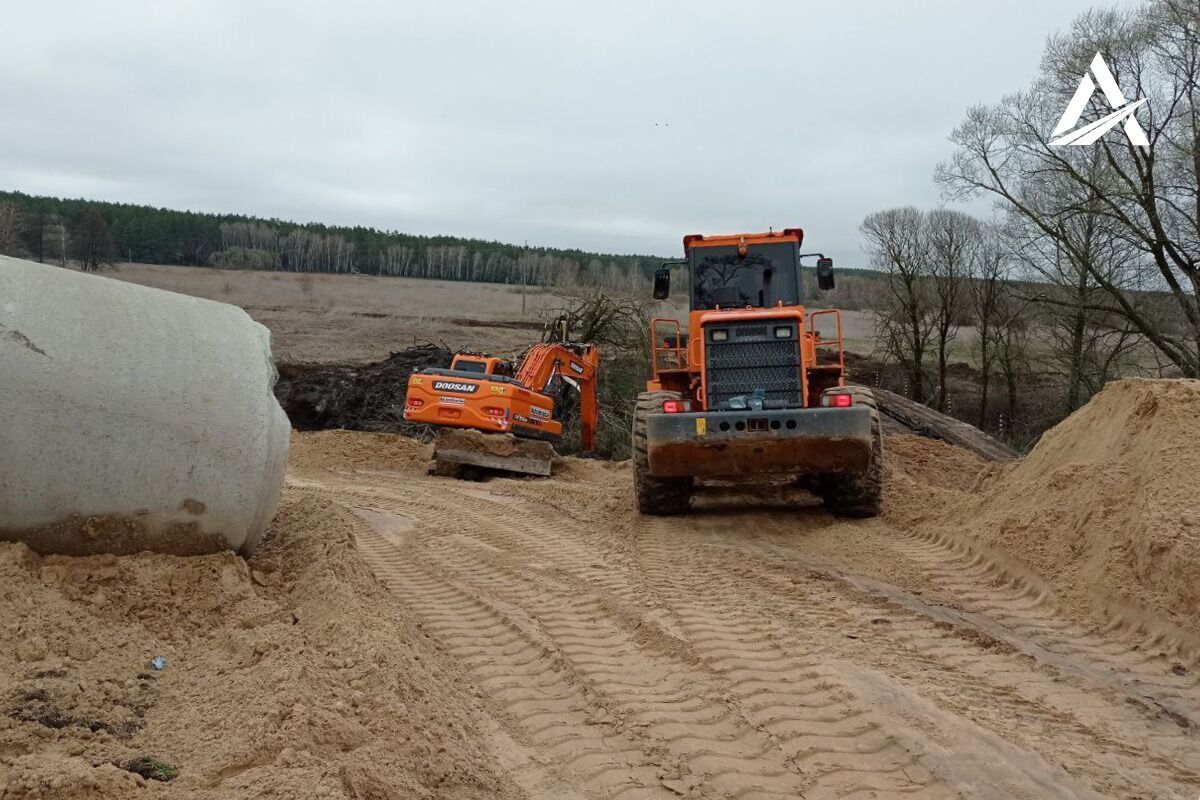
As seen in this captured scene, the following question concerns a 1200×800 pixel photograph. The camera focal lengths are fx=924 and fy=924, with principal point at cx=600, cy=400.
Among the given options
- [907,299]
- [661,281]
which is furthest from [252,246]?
[661,281]

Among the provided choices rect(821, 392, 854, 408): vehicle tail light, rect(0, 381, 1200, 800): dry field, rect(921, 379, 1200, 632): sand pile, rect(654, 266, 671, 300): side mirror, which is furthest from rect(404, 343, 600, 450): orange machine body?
rect(921, 379, 1200, 632): sand pile

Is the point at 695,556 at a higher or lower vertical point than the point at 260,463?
lower

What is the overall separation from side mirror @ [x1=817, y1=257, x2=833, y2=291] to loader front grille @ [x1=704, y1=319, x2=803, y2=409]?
3.67ft

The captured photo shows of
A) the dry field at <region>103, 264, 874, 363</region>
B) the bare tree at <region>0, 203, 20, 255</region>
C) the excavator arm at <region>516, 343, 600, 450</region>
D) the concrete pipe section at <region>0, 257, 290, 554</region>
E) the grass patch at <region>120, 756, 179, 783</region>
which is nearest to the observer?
the grass patch at <region>120, 756, 179, 783</region>

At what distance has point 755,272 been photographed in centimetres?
1057

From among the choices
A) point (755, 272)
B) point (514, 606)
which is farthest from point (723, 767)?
point (755, 272)

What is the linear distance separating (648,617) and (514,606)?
88 cm

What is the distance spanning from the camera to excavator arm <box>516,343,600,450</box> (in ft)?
48.7

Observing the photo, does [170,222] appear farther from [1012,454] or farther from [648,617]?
[648,617]

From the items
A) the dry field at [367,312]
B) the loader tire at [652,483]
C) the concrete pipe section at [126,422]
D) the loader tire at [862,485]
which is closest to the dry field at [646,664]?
the concrete pipe section at [126,422]

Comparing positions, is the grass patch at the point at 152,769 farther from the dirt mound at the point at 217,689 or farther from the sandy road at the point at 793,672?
the sandy road at the point at 793,672

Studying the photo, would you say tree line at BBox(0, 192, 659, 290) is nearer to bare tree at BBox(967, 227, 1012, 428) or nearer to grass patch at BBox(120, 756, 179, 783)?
bare tree at BBox(967, 227, 1012, 428)

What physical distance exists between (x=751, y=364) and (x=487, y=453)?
5.60 m

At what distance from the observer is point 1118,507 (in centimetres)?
633
